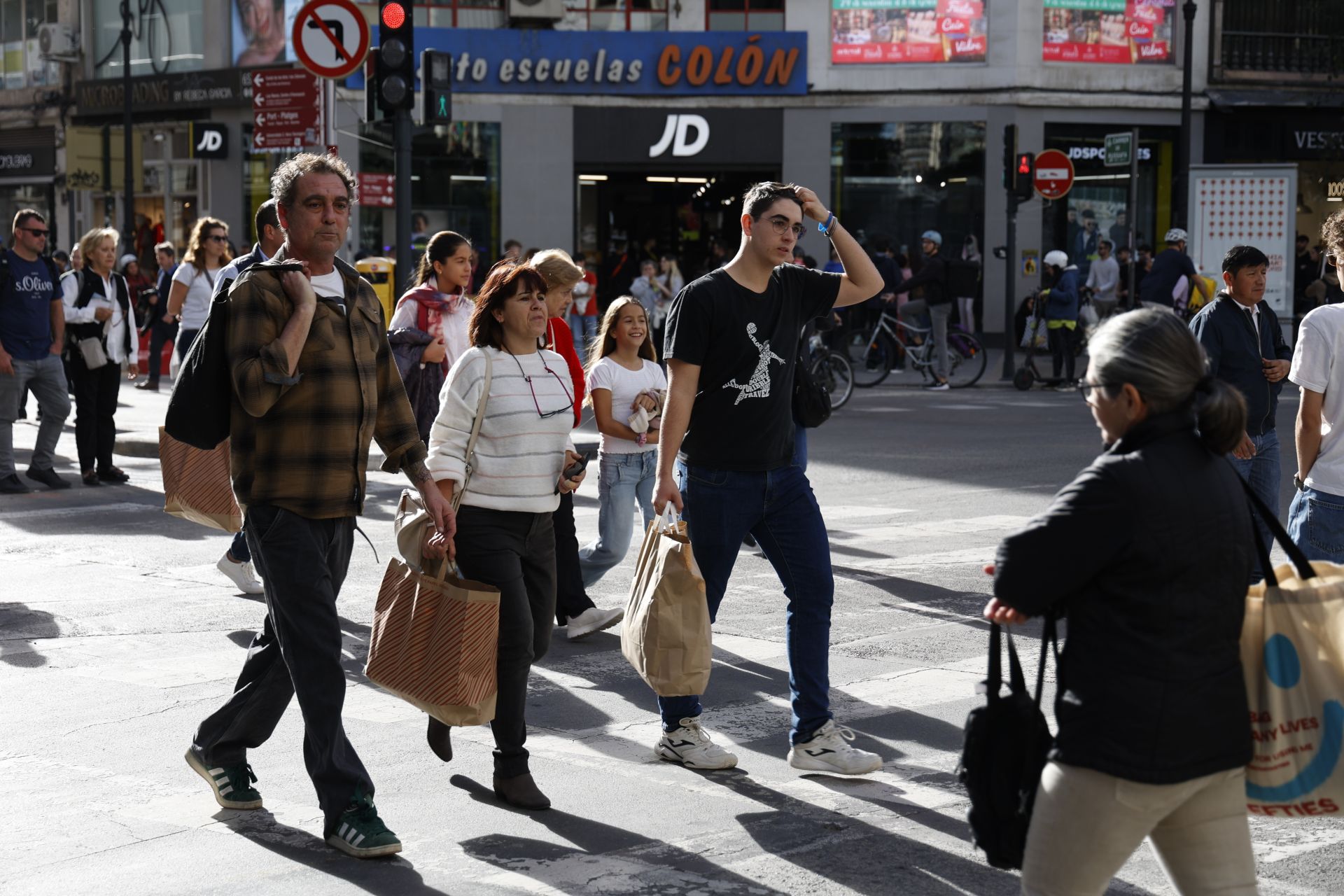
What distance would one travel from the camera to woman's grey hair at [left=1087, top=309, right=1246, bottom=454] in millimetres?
3158

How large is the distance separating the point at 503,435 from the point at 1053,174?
1911cm

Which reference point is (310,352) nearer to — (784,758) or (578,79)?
(784,758)

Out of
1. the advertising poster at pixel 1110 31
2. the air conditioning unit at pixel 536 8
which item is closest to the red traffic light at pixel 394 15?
the air conditioning unit at pixel 536 8

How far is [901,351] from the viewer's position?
74.2 feet

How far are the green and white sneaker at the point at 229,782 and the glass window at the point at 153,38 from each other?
2896 cm

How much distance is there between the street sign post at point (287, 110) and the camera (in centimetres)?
1488

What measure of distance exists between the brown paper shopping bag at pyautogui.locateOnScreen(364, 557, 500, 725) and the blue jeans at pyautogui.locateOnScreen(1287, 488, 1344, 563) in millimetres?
2938

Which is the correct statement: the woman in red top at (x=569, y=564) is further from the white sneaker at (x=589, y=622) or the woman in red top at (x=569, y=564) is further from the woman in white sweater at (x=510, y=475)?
the woman in white sweater at (x=510, y=475)

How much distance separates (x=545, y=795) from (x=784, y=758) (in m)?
0.93

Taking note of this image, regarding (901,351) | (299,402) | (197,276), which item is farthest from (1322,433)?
(901,351)

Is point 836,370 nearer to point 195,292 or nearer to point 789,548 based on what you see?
point 195,292

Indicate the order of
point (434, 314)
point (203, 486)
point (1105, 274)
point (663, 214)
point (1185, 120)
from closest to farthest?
1. point (203, 486)
2. point (434, 314)
3. point (1105, 274)
4. point (1185, 120)
5. point (663, 214)

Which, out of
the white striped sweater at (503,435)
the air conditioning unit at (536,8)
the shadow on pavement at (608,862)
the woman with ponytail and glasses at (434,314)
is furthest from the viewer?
the air conditioning unit at (536,8)

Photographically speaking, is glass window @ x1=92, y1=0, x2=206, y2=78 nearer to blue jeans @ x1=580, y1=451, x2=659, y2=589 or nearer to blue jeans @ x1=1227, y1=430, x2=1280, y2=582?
blue jeans @ x1=580, y1=451, x2=659, y2=589
